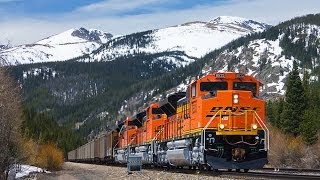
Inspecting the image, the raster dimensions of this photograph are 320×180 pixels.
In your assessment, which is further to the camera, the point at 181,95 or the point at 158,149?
the point at 158,149

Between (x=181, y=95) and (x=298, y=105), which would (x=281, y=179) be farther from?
(x=298, y=105)

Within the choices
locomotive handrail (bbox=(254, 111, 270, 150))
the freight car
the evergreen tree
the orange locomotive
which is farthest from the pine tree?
locomotive handrail (bbox=(254, 111, 270, 150))

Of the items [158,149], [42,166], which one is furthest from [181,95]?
[42,166]

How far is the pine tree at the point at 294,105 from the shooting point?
71375mm

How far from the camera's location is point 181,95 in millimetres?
32750

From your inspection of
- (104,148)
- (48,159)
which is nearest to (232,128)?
(48,159)

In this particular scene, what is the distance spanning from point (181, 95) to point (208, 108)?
302 inches

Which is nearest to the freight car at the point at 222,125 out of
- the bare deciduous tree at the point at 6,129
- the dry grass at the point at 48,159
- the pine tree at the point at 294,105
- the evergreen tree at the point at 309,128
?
the bare deciduous tree at the point at 6,129

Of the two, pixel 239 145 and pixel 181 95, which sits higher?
pixel 181 95

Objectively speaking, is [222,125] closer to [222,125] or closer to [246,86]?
[222,125]

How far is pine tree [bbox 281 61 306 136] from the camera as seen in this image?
71.4 m

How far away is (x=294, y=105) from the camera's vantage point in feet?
237

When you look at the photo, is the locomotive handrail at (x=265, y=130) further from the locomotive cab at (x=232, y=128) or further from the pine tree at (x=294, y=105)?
the pine tree at (x=294, y=105)

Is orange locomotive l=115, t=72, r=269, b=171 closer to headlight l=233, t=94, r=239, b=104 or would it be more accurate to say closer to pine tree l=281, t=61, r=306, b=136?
headlight l=233, t=94, r=239, b=104
